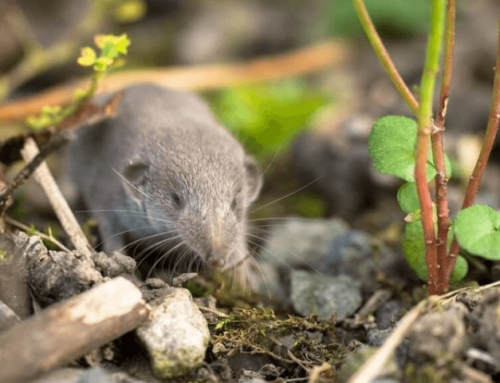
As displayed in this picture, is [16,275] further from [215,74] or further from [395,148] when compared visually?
[215,74]

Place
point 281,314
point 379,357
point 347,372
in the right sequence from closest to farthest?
point 379,357, point 347,372, point 281,314

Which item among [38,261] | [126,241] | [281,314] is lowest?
[281,314]

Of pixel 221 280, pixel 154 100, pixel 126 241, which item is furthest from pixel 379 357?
pixel 154 100

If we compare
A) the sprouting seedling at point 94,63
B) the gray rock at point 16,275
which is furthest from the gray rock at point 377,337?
the sprouting seedling at point 94,63

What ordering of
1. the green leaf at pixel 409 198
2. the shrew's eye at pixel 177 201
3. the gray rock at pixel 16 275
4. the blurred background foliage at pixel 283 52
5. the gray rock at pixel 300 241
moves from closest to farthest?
the gray rock at pixel 16 275 < the green leaf at pixel 409 198 < the shrew's eye at pixel 177 201 < the gray rock at pixel 300 241 < the blurred background foliage at pixel 283 52

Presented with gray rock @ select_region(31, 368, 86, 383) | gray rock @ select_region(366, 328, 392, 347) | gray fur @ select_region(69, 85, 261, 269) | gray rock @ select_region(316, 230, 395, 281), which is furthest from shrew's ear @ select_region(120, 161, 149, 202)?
gray rock @ select_region(366, 328, 392, 347)

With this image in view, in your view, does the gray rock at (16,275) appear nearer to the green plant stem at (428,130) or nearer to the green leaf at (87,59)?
the green leaf at (87,59)

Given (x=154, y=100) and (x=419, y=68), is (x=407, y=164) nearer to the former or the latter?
(x=154, y=100)

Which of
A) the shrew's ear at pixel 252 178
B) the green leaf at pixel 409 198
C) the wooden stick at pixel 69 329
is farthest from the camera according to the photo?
the shrew's ear at pixel 252 178
